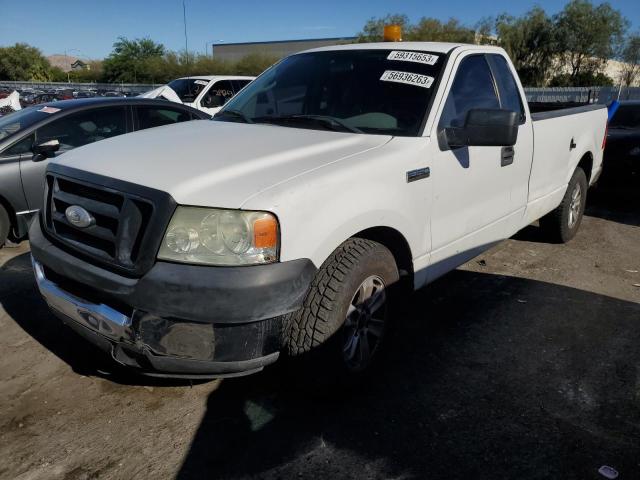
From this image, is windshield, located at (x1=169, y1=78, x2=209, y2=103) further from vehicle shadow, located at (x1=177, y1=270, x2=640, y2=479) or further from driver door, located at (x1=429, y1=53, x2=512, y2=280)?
vehicle shadow, located at (x1=177, y1=270, x2=640, y2=479)

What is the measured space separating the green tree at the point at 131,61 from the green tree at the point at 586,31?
115 feet

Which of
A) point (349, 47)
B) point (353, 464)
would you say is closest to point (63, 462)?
point (353, 464)

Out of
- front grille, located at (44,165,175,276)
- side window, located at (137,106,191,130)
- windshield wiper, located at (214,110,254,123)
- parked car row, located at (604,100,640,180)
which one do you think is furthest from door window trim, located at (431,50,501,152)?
parked car row, located at (604,100,640,180)

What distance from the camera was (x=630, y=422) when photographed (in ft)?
9.04

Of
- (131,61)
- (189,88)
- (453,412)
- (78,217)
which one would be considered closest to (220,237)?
(78,217)

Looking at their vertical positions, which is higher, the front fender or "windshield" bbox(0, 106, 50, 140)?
"windshield" bbox(0, 106, 50, 140)

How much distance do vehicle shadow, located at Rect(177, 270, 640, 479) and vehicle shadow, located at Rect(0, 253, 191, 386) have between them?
649mm

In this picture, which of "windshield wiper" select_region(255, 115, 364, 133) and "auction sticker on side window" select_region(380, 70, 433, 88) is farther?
"auction sticker on side window" select_region(380, 70, 433, 88)

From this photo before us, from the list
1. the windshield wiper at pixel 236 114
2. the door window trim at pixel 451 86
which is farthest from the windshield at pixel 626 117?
the windshield wiper at pixel 236 114

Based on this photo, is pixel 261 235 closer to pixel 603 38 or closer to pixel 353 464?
pixel 353 464

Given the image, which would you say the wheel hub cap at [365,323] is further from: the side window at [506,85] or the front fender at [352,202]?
the side window at [506,85]

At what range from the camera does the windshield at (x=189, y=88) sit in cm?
1203

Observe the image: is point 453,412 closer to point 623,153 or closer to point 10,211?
point 10,211

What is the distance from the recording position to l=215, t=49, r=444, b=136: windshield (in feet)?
10.7
